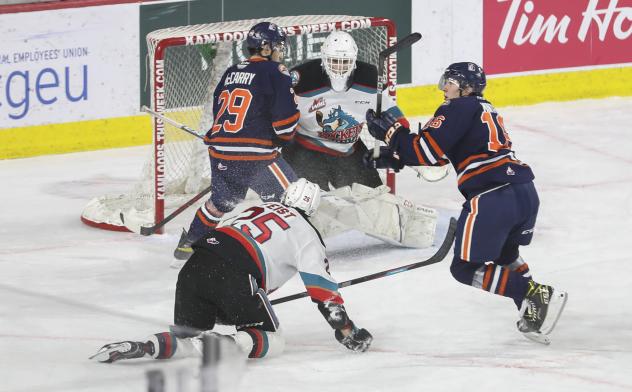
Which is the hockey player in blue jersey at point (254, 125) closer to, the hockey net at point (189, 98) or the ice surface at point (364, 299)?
the ice surface at point (364, 299)

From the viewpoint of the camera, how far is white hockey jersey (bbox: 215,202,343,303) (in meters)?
5.11

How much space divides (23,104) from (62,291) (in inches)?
86.6

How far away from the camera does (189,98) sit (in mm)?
7504

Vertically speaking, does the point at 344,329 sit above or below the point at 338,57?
below

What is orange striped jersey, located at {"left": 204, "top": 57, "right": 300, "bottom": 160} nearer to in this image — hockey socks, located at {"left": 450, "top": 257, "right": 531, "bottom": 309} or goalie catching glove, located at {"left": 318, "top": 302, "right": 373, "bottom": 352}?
hockey socks, located at {"left": 450, "top": 257, "right": 531, "bottom": 309}

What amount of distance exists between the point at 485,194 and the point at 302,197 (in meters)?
0.71

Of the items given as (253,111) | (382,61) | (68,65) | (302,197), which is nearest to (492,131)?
(302,197)

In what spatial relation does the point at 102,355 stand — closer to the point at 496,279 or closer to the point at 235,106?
the point at 496,279

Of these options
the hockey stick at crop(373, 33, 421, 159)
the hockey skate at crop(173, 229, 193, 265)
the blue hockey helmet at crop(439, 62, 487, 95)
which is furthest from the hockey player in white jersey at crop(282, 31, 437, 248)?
the blue hockey helmet at crop(439, 62, 487, 95)

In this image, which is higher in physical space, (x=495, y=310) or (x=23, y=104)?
(x=23, y=104)

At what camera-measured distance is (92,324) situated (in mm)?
5824

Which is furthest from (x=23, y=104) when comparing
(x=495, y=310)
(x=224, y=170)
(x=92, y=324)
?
(x=495, y=310)

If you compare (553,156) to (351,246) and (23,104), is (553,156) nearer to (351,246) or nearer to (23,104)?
(351,246)

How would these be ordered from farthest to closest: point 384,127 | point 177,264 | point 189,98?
point 189,98, point 177,264, point 384,127
